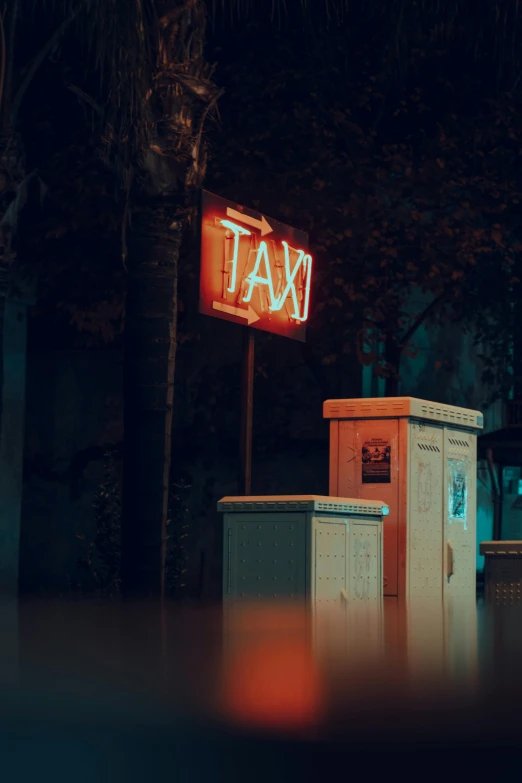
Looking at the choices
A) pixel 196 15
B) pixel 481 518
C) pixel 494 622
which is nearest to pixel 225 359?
pixel 481 518

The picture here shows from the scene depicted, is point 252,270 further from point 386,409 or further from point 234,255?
point 386,409

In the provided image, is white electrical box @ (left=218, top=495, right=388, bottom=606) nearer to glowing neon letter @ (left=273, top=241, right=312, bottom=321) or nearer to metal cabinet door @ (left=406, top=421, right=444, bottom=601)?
metal cabinet door @ (left=406, top=421, right=444, bottom=601)

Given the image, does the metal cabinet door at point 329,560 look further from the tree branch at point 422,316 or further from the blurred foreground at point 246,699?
the tree branch at point 422,316

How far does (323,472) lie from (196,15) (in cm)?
983

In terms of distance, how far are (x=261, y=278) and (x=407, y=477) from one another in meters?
3.23

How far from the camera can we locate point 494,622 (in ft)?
35.2

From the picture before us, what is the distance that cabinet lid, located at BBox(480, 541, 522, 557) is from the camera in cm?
1714

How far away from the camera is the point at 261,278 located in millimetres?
17094

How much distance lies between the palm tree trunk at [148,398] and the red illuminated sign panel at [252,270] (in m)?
0.66

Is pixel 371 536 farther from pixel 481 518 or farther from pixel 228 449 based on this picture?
pixel 481 518

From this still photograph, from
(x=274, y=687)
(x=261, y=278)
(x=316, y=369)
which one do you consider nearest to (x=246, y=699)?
(x=274, y=687)

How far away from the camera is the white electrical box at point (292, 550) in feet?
43.8

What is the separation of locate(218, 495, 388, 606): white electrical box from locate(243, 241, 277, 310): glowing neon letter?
11.9 feet

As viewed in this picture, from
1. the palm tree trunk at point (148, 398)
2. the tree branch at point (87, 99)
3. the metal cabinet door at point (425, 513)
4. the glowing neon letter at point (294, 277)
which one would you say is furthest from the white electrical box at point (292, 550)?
the tree branch at point (87, 99)
